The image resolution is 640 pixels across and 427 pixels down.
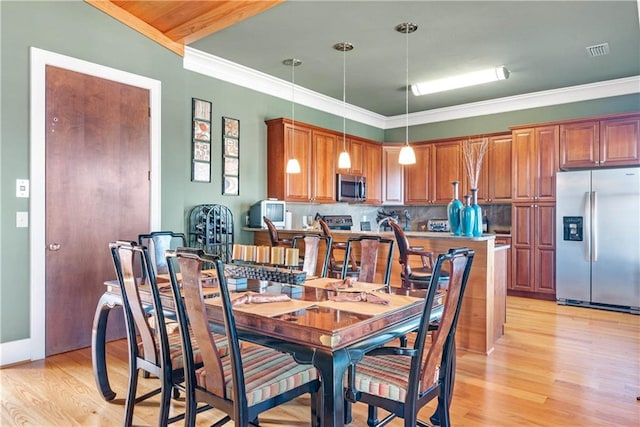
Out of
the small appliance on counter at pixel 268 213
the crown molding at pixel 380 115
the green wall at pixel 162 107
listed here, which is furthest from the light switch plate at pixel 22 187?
the small appliance on counter at pixel 268 213

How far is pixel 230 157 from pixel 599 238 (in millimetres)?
4462

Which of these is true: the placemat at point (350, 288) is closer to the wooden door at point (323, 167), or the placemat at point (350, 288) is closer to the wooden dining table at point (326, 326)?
the wooden dining table at point (326, 326)

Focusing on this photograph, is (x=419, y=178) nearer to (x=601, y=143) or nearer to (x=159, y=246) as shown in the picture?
(x=601, y=143)

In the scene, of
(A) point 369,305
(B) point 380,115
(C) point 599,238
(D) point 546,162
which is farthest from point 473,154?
(A) point 369,305

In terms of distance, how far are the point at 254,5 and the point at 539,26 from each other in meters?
2.54

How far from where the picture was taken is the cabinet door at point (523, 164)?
5.51 m

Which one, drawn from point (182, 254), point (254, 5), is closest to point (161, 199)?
point (254, 5)

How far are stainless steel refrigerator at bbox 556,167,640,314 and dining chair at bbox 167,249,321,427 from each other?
4.44 m

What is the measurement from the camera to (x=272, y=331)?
1.60 meters

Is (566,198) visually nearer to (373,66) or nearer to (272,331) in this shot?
(373,66)

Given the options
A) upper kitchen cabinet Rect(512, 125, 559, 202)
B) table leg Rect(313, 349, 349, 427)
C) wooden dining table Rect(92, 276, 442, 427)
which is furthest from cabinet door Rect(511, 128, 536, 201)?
table leg Rect(313, 349, 349, 427)

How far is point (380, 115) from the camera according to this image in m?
7.13

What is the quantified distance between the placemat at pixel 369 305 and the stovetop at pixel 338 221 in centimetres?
394

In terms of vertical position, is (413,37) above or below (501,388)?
above
